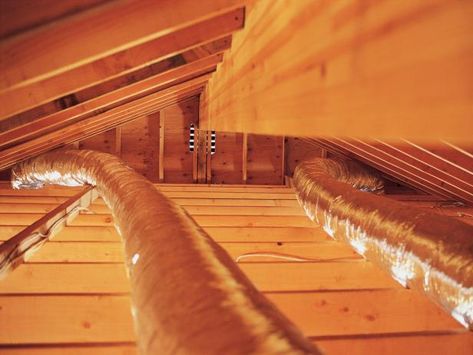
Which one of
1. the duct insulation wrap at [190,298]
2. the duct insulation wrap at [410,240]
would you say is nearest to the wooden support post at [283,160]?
the duct insulation wrap at [410,240]

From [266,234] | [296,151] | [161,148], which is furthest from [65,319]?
[296,151]

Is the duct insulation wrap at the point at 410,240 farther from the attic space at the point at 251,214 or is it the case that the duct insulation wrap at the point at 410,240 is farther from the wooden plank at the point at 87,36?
the wooden plank at the point at 87,36

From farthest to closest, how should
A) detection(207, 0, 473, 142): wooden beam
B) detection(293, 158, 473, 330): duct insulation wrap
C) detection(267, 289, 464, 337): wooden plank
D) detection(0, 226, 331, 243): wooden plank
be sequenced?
detection(0, 226, 331, 243): wooden plank < detection(267, 289, 464, 337): wooden plank < detection(293, 158, 473, 330): duct insulation wrap < detection(207, 0, 473, 142): wooden beam

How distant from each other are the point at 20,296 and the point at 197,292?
1022 mm

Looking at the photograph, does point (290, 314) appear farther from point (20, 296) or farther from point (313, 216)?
point (313, 216)

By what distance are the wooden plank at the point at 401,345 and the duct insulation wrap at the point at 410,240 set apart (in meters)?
0.12

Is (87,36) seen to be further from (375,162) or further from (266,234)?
(375,162)

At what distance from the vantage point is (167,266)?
1009 mm

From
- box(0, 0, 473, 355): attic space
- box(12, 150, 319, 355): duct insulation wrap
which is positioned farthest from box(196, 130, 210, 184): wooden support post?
box(12, 150, 319, 355): duct insulation wrap

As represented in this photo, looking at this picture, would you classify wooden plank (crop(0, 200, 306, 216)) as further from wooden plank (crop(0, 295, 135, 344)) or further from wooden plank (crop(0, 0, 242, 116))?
wooden plank (crop(0, 0, 242, 116))

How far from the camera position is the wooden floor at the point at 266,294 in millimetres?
1390

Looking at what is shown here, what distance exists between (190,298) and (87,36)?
2.19 feet

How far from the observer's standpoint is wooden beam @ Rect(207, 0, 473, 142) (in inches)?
23.2

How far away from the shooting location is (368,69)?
0.78 meters
